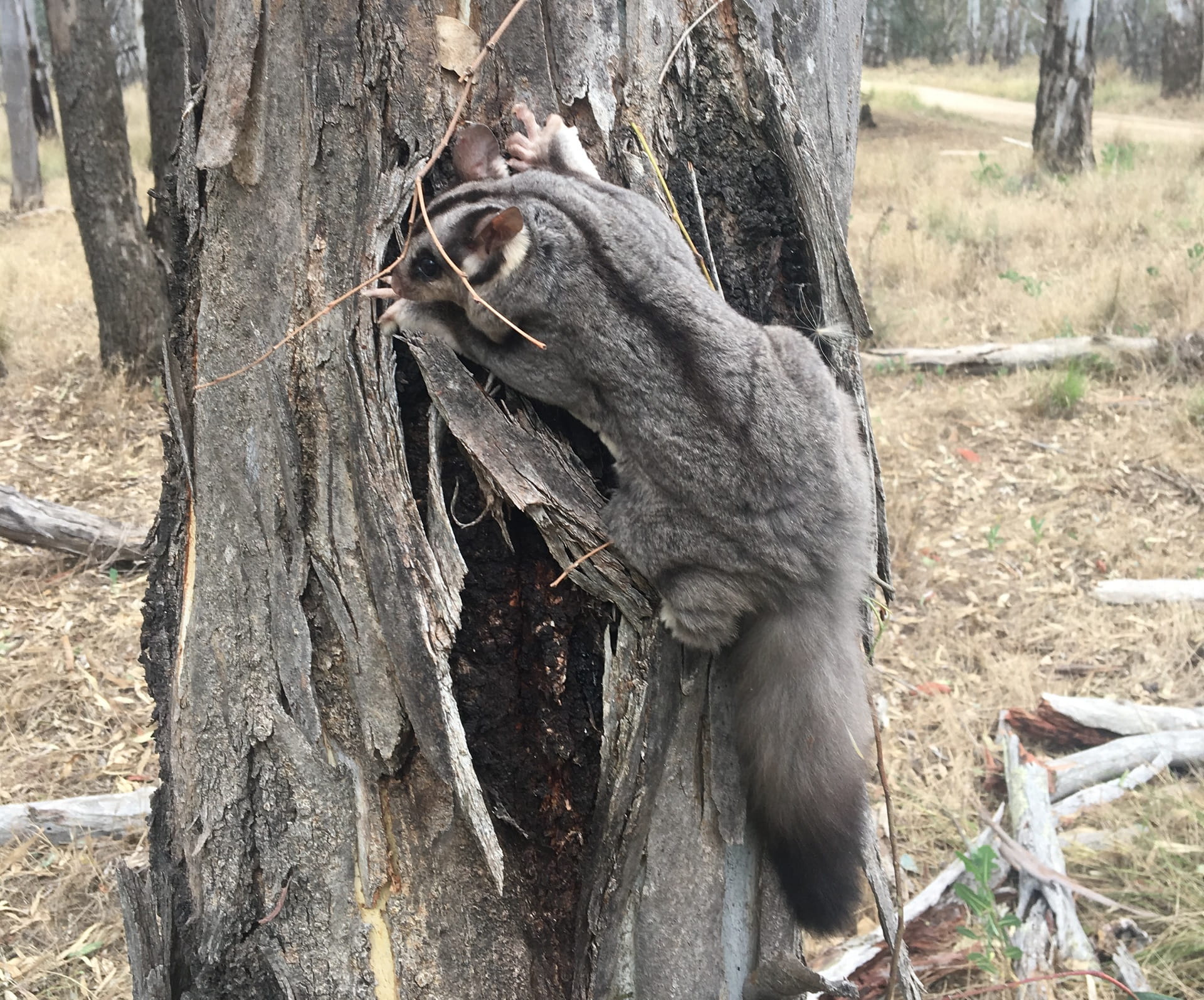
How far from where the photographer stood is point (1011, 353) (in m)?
8.42

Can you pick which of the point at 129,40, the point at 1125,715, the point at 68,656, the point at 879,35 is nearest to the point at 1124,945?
the point at 1125,715

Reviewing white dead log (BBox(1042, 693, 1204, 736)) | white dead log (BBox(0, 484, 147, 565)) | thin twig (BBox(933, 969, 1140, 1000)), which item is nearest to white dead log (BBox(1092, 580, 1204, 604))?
white dead log (BBox(1042, 693, 1204, 736))

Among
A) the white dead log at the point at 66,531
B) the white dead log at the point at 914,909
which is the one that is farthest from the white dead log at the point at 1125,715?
the white dead log at the point at 66,531

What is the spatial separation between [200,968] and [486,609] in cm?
117

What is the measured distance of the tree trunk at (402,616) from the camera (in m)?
2.17

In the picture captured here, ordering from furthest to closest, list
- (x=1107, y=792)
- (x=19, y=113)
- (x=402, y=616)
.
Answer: (x=19, y=113) → (x=1107, y=792) → (x=402, y=616)

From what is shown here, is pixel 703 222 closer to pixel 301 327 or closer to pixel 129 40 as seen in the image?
pixel 301 327

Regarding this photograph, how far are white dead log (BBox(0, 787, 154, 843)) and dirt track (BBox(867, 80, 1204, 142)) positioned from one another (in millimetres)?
19542

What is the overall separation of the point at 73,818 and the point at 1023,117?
29.5m

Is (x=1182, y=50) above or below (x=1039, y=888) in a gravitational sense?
above

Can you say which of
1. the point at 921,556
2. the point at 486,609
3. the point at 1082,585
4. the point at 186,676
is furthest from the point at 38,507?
the point at 1082,585

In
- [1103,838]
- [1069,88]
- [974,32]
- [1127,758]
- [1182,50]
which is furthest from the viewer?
[974,32]

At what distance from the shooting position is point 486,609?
2.28 m

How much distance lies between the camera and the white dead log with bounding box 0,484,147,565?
555 cm
